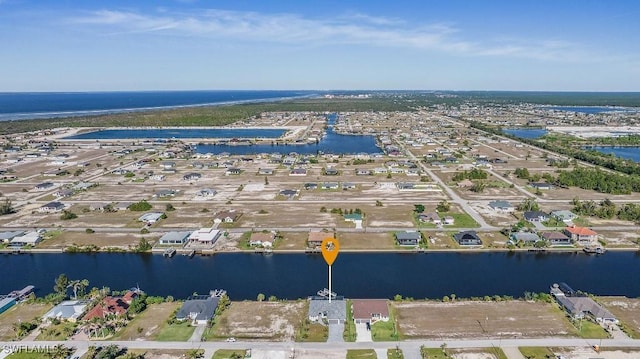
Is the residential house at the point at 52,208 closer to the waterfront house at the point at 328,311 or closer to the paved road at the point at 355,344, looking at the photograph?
the paved road at the point at 355,344

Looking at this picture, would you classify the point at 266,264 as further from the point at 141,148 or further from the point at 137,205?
the point at 141,148

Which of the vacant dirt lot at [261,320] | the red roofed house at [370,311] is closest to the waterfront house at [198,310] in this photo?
the vacant dirt lot at [261,320]

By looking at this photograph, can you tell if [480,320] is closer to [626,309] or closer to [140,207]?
[626,309]

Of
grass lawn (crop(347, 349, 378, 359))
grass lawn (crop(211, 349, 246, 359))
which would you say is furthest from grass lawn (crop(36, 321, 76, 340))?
grass lawn (crop(347, 349, 378, 359))

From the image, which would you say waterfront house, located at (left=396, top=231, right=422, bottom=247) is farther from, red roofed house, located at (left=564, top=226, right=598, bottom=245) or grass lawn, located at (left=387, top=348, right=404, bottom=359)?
grass lawn, located at (left=387, top=348, right=404, bottom=359)

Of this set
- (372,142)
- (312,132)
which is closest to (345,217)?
(372,142)

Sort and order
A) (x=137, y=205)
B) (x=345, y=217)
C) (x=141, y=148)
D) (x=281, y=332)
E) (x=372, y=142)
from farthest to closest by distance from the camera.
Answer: (x=372, y=142) < (x=141, y=148) < (x=137, y=205) < (x=345, y=217) < (x=281, y=332)

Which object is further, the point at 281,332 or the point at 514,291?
the point at 514,291
